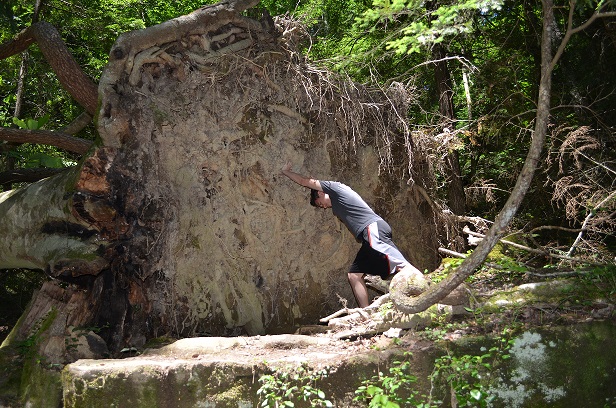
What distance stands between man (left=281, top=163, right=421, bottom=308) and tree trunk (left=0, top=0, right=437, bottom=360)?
802 mm

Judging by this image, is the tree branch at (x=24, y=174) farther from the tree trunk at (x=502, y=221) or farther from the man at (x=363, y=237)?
the tree trunk at (x=502, y=221)

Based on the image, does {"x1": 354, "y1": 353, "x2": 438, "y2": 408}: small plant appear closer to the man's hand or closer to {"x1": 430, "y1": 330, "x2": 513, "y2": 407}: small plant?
{"x1": 430, "y1": 330, "x2": 513, "y2": 407}: small plant

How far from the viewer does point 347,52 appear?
1056 cm

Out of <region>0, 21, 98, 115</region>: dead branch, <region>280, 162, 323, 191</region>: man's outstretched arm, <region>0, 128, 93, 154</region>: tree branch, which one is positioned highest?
<region>0, 21, 98, 115</region>: dead branch

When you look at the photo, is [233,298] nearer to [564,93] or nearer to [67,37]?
[564,93]

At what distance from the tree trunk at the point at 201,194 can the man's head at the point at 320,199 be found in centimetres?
47

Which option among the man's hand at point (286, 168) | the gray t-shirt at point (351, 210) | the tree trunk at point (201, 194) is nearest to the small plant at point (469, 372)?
the gray t-shirt at point (351, 210)

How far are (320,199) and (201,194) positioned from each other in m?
1.41

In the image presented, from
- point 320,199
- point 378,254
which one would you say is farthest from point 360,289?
point 320,199

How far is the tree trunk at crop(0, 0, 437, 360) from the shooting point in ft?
21.7

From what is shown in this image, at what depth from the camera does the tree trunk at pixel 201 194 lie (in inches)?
260

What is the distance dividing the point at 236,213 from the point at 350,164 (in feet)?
5.49

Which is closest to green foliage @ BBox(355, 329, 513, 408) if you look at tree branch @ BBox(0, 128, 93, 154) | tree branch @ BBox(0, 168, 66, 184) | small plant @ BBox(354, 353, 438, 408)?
small plant @ BBox(354, 353, 438, 408)

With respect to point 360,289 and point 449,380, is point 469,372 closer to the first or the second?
point 449,380
